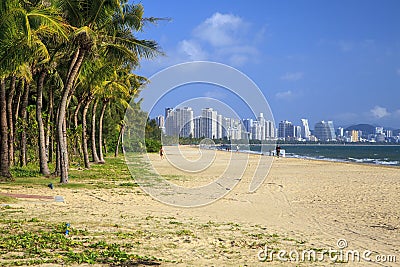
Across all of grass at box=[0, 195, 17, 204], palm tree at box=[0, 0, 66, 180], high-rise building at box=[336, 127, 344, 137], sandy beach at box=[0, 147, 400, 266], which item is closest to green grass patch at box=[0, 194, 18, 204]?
grass at box=[0, 195, 17, 204]

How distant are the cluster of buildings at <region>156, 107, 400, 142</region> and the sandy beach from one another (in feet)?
12.4

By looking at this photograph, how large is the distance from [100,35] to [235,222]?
9432 millimetres

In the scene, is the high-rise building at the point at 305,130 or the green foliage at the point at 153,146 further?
the high-rise building at the point at 305,130

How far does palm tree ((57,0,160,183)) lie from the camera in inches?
575

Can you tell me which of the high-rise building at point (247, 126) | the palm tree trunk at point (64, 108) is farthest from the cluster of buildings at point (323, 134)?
the palm tree trunk at point (64, 108)

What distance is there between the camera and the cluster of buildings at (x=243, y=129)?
19939 millimetres

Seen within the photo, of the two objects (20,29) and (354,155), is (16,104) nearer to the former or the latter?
(20,29)

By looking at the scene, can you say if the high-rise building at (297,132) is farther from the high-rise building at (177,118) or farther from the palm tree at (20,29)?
the palm tree at (20,29)

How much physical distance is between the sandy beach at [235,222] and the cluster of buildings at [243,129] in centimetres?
377

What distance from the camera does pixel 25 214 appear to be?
9383mm

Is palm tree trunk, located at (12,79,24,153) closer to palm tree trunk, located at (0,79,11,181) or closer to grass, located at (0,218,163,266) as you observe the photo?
palm tree trunk, located at (0,79,11,181)

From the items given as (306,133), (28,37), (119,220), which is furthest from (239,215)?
(306,133)

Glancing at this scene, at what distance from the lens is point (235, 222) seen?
9602 millimetres

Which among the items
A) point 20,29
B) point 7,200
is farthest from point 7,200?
point 20,29
